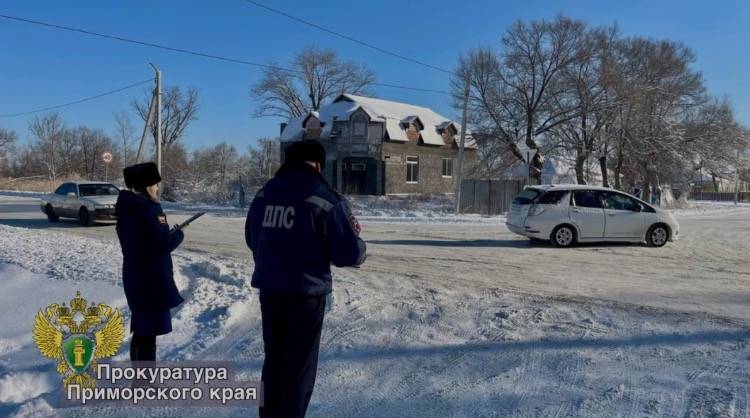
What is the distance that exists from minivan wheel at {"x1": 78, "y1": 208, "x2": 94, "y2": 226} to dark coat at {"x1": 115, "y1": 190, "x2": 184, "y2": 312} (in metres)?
15.8

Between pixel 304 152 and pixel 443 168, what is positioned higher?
pixel 443 168

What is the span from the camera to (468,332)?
19.5 feet

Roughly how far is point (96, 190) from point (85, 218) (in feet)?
3.90

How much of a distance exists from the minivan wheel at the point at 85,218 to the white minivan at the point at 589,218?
1335 cm

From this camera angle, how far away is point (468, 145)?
126 feet

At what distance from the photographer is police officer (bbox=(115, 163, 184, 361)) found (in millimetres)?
4113

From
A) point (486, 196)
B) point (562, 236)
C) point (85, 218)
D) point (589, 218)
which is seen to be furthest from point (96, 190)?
point (486, 196)

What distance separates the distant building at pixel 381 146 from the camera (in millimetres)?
38438

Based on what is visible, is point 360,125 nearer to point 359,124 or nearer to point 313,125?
point 359,124

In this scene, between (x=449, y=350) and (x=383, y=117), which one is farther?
(x=383, y=117)

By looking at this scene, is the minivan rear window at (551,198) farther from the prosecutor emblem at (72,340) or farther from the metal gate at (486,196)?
the metal gate at (486,196)

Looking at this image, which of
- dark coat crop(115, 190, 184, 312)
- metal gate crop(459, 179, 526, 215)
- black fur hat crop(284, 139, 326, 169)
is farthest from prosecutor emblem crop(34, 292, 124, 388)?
metal gate crop(459, 179, 526, 215)

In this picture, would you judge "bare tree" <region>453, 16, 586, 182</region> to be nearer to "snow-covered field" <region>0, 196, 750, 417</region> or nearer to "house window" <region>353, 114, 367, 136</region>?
"house window" <region>353, 114, 367, 136</region>

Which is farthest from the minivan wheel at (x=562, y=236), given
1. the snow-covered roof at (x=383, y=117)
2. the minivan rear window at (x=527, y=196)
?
the snow-covered roof at (x=383, y=117)
